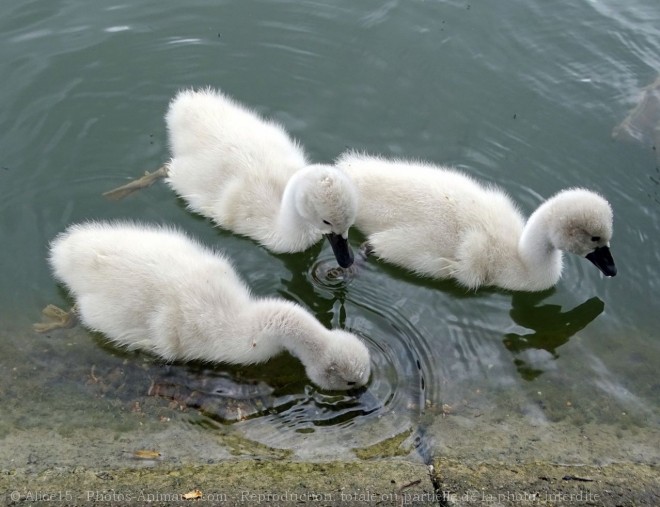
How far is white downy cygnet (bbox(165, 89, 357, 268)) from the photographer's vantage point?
5.21m

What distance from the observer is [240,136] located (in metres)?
5.82

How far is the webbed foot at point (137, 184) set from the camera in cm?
606

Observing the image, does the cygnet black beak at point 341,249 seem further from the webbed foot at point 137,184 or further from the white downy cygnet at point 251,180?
the webbed foot at point 137,184

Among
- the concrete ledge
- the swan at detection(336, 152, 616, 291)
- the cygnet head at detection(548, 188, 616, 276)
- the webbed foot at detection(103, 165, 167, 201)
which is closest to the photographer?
the concrete ledge

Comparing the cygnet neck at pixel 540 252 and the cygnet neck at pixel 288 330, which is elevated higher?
the cygnet neck at pixel 540 252

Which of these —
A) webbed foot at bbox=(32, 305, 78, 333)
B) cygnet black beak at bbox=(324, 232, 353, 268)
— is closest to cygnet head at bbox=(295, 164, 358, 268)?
cygnet black beak at bbox=(324, 232, 353, 268)

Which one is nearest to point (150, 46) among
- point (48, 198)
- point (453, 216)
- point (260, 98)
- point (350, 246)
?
point (260, 98)

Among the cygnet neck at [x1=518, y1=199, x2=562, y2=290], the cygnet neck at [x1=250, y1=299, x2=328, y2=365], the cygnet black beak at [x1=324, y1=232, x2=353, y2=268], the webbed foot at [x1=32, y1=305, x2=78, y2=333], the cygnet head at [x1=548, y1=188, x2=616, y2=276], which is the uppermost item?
the cygnet head at [x1=548, y1=188, x2=616, y2=276]

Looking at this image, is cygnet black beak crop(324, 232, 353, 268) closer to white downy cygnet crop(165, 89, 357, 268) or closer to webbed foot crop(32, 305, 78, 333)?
white downy cygnet crop(165, 89, 357, 268)

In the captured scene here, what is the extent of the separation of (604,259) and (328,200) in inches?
73.2

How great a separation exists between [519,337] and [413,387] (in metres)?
0.99

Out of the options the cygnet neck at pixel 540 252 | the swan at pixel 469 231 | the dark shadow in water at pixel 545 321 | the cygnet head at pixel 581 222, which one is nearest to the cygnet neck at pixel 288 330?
the swan at pixel 469 231

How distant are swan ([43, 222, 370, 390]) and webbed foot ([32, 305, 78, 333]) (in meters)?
0.09

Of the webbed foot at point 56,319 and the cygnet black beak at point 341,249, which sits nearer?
the webbed foot at point 56,319
